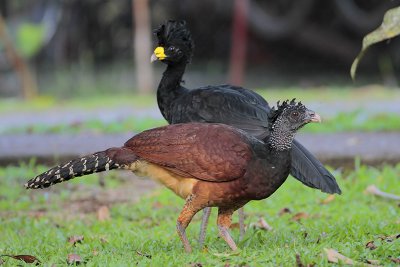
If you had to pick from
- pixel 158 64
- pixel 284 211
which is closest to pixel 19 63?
pixel 158 64

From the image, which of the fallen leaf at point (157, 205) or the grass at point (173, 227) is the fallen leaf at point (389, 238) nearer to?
the grass at point (173, 227)

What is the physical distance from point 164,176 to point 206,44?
13024 millimetres

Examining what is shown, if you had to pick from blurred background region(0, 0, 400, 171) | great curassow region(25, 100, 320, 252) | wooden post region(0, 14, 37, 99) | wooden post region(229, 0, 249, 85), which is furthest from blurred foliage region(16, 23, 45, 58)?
great curassow region(25, 100, 320, 252)

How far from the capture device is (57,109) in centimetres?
1321

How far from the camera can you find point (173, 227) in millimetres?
6363

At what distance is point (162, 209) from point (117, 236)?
44.5 inches

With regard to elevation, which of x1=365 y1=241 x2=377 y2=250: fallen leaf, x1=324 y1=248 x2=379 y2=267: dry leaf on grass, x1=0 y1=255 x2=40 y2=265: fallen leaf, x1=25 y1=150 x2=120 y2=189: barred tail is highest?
x1=25 y1=150 x2=120 y2=189: barred tail

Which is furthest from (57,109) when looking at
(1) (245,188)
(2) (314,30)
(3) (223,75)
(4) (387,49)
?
(1) (245,188)

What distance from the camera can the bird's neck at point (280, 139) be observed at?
5099mm

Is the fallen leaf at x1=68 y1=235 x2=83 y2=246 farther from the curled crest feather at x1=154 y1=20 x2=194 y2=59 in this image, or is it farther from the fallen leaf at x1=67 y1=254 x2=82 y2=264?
the curled crest feather at x1=154 y1=20 x2=194 y2=59

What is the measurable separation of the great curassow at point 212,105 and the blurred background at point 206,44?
8021 mm

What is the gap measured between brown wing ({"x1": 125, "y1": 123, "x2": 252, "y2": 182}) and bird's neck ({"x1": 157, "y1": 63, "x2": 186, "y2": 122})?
4.93ft

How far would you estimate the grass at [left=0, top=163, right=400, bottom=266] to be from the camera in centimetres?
477

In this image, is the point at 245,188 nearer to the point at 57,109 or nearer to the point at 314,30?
the point at 57,109
